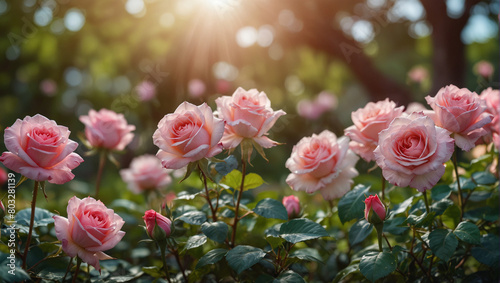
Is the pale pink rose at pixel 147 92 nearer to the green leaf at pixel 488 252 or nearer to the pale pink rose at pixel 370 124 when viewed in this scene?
the pale pink rose at pixel 370 124

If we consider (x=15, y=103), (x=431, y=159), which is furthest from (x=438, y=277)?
(x=15, y=103)

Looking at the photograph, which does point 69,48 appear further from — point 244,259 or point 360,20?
point 244,259

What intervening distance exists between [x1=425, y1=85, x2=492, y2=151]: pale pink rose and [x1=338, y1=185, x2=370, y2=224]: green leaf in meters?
0.26

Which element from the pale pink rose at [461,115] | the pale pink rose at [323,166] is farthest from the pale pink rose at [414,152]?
the pale pink rose at [323,166]

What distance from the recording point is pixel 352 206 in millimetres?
1068

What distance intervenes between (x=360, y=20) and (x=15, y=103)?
506 centimetres

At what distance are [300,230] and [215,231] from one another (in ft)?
0.67

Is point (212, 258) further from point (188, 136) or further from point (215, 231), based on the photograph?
point (188, 136)

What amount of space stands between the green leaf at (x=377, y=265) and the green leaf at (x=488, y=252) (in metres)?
0.27

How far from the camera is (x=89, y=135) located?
1.46 meters

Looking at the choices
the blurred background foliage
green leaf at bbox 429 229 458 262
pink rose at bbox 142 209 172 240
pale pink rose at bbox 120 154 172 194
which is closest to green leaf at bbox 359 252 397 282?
green leaf at bbox 429 229 458 262

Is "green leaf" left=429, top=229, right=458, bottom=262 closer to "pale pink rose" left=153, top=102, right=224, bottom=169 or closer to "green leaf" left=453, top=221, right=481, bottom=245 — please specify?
"green leaf" left=453, top=221, right=481, bottom=245

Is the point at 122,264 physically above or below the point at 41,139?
below

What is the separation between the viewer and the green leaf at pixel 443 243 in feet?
2.86
